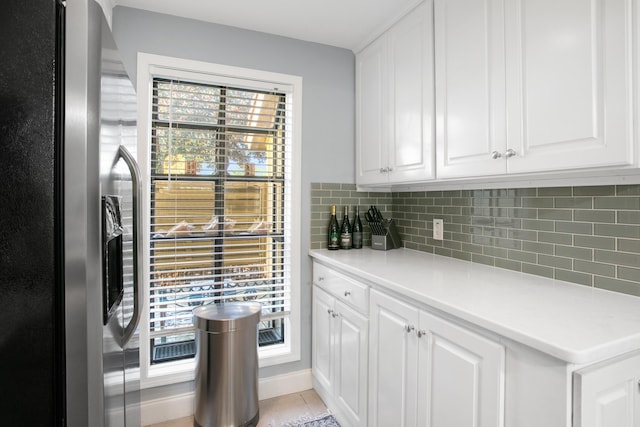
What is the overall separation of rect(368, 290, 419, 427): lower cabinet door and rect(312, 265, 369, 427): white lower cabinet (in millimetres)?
78

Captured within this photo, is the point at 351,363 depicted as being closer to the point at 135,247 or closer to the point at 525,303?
the point at 525,303

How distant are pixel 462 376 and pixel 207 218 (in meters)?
1.67

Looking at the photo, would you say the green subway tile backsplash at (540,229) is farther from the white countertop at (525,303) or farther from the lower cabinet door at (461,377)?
the lower cabinet door at (461,377)

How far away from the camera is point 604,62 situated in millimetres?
1061

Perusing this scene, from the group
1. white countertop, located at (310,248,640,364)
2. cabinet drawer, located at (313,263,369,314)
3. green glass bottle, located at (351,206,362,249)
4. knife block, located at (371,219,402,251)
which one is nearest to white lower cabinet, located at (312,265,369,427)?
cabinet drawer, located at (313,263,369,314)

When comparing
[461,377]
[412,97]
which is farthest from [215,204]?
[461,377]

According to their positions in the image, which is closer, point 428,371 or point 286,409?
point 428,371

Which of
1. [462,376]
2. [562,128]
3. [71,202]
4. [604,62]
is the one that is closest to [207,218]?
[71,202]

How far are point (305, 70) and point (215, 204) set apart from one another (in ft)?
3.71

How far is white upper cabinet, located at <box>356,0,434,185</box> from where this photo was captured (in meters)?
1.80

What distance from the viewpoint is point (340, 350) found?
193 cm

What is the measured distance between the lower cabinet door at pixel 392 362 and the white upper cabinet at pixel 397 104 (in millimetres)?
766

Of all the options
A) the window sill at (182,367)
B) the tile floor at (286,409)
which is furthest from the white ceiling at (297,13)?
the tile floor at (286,409)

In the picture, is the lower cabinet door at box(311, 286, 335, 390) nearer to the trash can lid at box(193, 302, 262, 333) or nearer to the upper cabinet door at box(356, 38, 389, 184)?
the trash can lid at box(193, 302, 262, 333)
